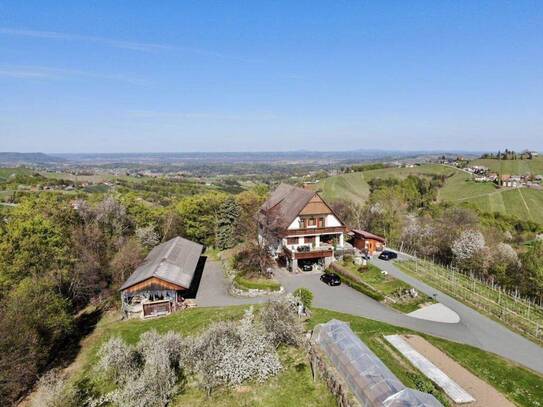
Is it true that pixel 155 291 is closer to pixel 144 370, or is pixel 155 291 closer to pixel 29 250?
pixel 29 250

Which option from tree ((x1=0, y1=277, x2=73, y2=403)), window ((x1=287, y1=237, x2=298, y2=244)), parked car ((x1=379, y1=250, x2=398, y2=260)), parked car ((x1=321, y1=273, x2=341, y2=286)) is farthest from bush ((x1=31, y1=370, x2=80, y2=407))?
parked car ((x1=379, y1=250, x2=398, y2=260))

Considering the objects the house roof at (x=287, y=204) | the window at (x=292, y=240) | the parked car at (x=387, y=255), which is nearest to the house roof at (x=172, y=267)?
the house roof at (x=287, y=204)

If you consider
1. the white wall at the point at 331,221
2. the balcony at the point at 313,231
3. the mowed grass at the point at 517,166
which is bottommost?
the balcony at the point at 313,231

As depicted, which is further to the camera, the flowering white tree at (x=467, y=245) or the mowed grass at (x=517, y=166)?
the mowed grass at (x=517, y=166)

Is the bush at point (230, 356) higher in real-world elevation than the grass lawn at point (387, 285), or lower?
higher

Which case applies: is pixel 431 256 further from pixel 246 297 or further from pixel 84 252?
pixel 84 252

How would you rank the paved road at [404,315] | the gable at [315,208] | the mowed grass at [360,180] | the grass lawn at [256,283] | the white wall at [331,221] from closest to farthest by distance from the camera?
the paved road at [404,315] → the grass lawn at [256,283] → the gable at [315,208] → the white wall at [331,221] → the mowed grass at [360,180]

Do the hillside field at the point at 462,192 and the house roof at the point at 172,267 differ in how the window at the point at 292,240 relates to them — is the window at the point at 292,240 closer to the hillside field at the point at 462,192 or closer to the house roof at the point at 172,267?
the house roof at the point at 172,267

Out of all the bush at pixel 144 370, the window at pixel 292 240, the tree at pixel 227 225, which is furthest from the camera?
the tree at pixel 227 225
